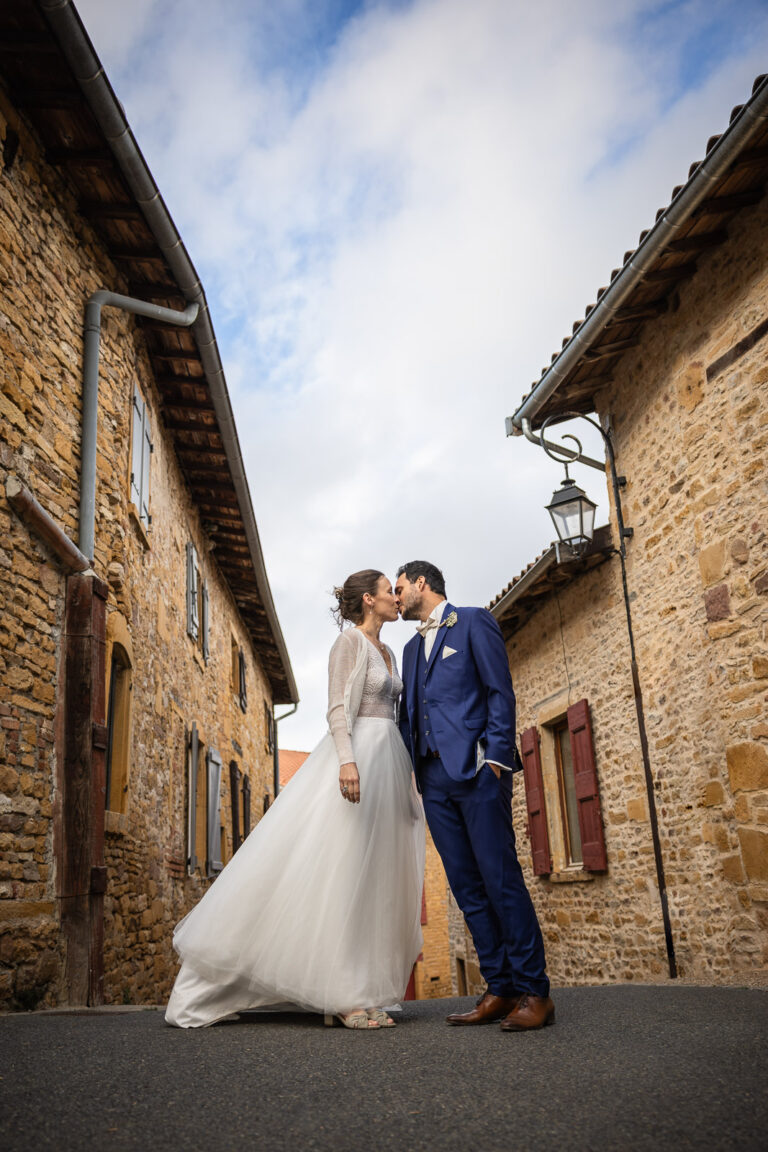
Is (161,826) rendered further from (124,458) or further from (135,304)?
(135,304)

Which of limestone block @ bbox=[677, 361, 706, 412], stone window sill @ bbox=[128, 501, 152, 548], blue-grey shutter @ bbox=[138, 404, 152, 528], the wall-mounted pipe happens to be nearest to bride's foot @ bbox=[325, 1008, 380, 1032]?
the wall-mounted pipe

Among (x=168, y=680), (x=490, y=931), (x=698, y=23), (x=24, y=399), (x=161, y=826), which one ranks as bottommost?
(x=490, y=931)

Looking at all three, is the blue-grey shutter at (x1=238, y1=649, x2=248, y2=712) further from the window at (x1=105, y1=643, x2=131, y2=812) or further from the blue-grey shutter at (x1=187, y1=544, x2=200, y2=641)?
the window at (x1=105, y1=643, x2=131, y2=812)

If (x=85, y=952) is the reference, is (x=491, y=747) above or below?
above

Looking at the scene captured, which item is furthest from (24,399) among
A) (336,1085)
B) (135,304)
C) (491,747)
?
(336,1085)

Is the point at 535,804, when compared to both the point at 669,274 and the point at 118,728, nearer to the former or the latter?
the point at 118,728

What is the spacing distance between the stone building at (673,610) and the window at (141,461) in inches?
125

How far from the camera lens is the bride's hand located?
361cm

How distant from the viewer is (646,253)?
6.08 metres

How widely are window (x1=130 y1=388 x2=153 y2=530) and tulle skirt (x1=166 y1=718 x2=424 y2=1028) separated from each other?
402 centimetres

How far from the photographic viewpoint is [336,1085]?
2.28 m

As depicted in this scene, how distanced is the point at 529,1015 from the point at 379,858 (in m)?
0.82

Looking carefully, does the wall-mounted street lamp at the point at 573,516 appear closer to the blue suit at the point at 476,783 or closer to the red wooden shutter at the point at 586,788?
the red wooden shutter at the point at 586,788

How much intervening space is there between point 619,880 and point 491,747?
4721 mm
